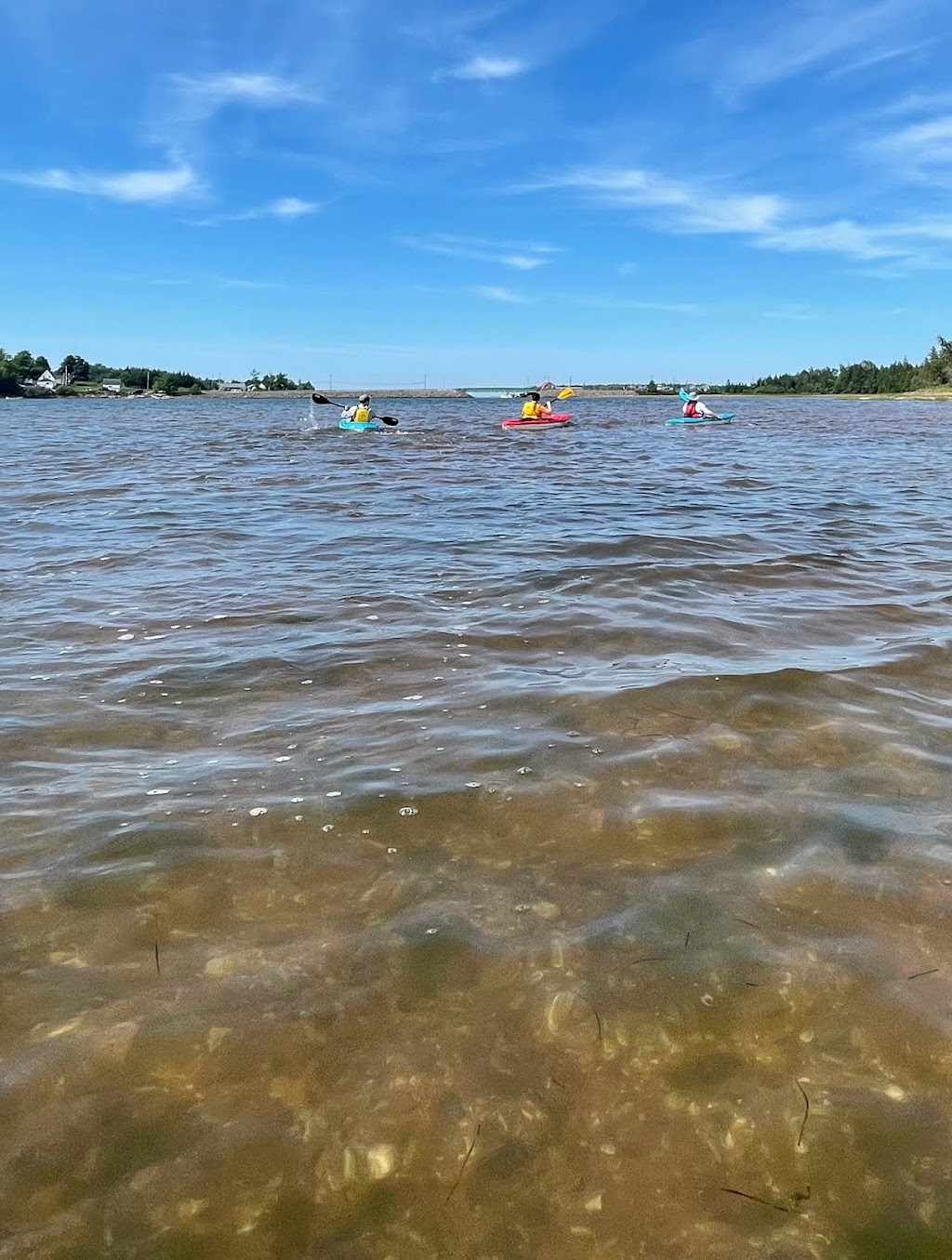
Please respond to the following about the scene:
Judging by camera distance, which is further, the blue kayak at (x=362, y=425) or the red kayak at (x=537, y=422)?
the red kayak at (x=537, y=422)

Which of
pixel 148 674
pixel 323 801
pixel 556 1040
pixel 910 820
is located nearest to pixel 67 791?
pixel 323 801

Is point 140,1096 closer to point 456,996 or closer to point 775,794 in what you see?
point 456,996

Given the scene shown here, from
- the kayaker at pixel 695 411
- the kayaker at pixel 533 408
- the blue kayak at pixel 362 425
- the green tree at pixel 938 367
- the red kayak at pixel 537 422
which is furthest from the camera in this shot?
the green tree at pixel 938 367

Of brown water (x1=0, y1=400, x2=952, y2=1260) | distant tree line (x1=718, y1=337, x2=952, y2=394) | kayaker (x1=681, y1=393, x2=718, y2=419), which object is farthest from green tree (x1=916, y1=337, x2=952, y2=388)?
brown water (x1=0, y1=400, x2=952, y2=1260)

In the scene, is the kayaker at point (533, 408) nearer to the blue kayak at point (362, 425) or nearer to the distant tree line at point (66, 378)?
the blue kayak at point (362, 425)

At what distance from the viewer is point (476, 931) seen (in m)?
3.60

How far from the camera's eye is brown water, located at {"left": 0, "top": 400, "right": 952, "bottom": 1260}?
247 cm

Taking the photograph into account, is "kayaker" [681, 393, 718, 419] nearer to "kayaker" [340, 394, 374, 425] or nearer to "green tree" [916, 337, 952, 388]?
"kayaker" [340, 394, 374, 425]

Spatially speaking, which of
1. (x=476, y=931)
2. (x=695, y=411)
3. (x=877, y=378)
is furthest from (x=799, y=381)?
(x=476, y=931)

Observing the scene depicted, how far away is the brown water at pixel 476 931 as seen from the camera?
247 centimetres

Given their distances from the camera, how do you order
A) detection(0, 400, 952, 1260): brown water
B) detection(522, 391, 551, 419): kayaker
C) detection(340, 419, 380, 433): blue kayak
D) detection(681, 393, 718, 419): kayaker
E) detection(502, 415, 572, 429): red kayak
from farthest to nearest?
detection(681, 393, 718, 419): kayaker, detection(522, 391, 551, 419): kayaker, detection(502, 415, 572, 429): red kayak, detection(340, 419, 380, 433): blue kayak, detection(0, 400, 952, 1260): brown water

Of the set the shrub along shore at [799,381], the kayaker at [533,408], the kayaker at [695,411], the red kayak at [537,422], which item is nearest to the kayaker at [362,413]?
the red kayak at [537,422]

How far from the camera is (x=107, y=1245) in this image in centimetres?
232

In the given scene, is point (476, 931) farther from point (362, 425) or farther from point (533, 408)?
point (533, 408)
